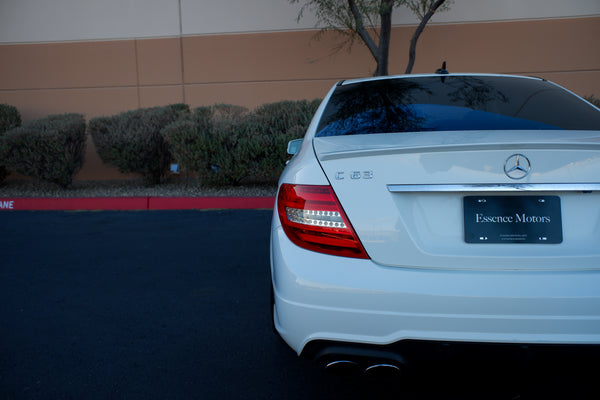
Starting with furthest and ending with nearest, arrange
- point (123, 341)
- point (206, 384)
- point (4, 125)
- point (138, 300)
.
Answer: point (4, 125)
point (138, 300)
point (123, 341)
point (206, 384)

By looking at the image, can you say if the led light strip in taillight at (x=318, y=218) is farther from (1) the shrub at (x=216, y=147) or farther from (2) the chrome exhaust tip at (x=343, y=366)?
(1) the shrub at (x=216, y=147)

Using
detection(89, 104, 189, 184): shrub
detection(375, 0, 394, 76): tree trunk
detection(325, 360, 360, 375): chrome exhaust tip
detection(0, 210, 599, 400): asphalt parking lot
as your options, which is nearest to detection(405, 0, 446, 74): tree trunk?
detection(375, 0, 394, 76): tree trunk

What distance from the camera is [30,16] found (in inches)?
438

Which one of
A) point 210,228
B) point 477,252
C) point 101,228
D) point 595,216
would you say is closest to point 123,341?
point 477,252

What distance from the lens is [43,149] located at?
27.3 feet

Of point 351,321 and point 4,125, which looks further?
point 4,125

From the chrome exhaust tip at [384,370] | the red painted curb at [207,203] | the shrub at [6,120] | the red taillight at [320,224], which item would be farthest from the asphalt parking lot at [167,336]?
the shrub at [6,120]

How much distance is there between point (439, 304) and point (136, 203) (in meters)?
6.60

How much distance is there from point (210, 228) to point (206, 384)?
11.9 feet

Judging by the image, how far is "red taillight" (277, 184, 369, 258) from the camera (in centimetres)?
185

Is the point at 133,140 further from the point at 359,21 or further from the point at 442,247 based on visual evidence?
the point at 442,247

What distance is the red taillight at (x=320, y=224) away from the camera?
185 centimetres

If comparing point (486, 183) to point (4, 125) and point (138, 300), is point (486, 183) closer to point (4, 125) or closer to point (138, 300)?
point (138, 300)

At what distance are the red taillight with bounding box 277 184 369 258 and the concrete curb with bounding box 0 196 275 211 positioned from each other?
5290 millimetres
